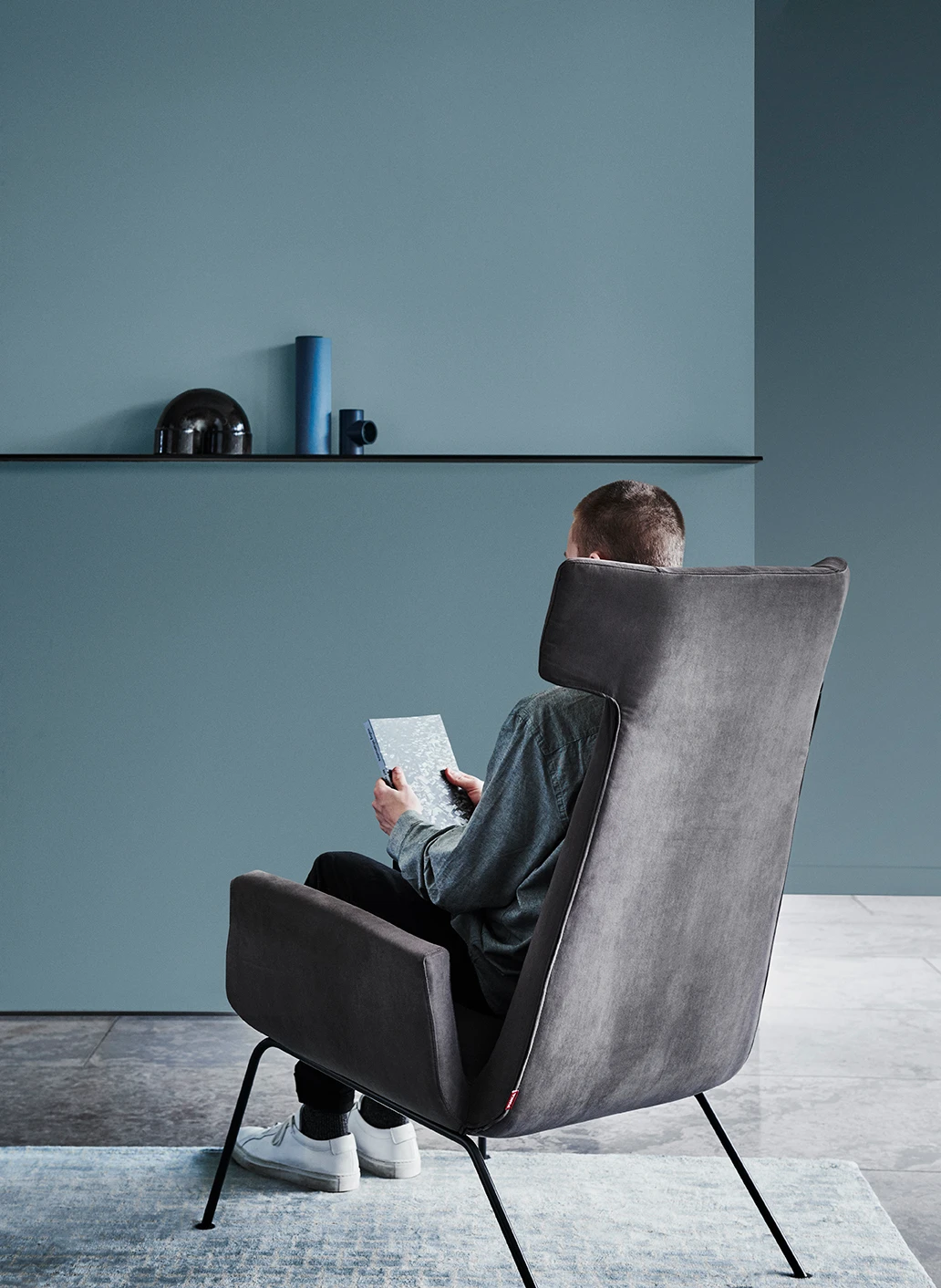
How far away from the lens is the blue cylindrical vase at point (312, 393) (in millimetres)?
2953

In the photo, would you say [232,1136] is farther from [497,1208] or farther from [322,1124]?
[497,1208]

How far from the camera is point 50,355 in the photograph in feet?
Result: 9.90

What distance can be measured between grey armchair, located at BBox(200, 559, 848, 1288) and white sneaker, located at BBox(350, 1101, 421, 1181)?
519mm

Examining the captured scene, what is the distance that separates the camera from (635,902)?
150 cm

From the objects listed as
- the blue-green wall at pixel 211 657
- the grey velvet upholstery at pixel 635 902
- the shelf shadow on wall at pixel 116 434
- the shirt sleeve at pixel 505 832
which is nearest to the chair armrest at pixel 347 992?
the grey velvet upholstery at pixel 635 902

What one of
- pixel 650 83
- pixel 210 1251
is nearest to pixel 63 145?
pixel 650 83

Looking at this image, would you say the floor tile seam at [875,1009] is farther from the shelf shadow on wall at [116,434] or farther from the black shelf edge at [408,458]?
the shelf shadow on wall at [116,434]

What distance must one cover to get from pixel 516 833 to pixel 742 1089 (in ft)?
4.34

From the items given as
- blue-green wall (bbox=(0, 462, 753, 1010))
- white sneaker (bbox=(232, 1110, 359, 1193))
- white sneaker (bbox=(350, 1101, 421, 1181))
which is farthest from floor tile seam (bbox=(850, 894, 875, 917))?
white sneaker (bbox=(232, 1110, 359, 1193))

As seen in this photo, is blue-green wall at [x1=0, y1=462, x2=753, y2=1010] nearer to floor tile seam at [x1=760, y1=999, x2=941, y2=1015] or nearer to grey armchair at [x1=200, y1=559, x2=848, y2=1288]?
floor tile seam at [x1=760, y1=999, x2=941, y2=1015]

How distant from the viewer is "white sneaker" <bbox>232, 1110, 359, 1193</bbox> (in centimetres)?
207

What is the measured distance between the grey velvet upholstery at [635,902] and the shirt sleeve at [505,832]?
4.6 inches

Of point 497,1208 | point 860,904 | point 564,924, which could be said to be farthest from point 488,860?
point 860,904

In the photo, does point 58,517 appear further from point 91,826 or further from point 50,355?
point 91,826
